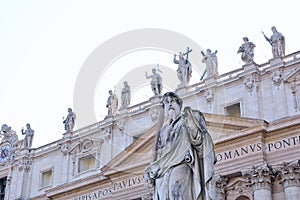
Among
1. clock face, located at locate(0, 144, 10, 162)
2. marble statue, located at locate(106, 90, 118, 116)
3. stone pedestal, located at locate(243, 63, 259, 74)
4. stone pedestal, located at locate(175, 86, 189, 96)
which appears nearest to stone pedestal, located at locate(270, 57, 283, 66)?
stone pedestal, located at locate(243, 63, 259, 74)

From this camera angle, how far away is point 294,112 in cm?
2291

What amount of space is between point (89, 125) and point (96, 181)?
395cm

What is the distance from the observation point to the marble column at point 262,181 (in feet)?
72.3

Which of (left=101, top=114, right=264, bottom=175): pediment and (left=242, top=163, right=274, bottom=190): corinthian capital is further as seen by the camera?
(left=101, top=114, right=264, bottom=175): pediment

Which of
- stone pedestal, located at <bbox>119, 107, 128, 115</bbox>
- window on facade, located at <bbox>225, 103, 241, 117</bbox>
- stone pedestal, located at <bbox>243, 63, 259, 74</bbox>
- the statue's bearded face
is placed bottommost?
the statue's bearded face

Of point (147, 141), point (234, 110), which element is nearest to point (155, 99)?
point (147, 141)

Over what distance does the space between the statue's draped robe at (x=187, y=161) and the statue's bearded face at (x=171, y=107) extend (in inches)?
9.0

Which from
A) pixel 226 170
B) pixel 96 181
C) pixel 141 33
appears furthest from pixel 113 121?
pixel 141 33

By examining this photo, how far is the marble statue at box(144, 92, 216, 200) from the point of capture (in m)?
6.80

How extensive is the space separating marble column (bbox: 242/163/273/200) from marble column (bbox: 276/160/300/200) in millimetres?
558

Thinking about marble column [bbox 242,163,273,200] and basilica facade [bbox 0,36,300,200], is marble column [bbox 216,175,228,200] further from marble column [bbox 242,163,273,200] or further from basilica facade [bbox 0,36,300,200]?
marble column [bbox 242,163,273,200]

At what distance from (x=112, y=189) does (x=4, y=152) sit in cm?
1131

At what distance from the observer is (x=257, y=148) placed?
74.7 feet

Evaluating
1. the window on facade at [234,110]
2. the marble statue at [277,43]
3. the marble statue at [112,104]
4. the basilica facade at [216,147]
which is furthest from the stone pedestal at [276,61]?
the marble statue at [112,104]
